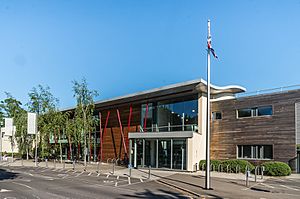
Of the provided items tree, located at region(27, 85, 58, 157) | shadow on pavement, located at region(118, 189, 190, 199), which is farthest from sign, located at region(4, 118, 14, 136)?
shadow on pavement, located at region(118, 189, 190, 199)

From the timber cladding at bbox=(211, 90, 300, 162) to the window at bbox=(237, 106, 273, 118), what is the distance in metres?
0.28

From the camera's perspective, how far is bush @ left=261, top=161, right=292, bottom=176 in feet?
81.5

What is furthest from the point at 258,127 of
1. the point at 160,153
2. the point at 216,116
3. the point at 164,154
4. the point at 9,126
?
the point at 9,126

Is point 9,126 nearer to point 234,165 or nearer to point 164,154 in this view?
point 164,154

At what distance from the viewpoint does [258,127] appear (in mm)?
28406

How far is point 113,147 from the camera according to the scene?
130 ft

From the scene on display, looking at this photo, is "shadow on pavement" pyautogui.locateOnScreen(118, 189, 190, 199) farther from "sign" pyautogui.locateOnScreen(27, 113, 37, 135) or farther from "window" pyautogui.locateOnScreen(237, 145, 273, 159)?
"sign" pyautogui.locateOnScreen(27, 113, 37, 135)

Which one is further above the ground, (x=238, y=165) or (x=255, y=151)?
(x=255, y=151)

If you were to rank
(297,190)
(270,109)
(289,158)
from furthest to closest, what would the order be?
(270,109) < (289,158) < (297,190)

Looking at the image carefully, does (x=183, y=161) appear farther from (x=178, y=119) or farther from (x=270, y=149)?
(x=270, y=149)

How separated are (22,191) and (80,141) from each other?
72.9ft

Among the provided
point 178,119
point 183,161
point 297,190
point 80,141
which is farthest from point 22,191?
point 80,141

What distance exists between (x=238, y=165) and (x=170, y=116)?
877cm

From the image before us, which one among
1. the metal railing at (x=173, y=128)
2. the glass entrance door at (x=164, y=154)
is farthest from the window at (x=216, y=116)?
the glass entrance door at (x=164, y=154)
